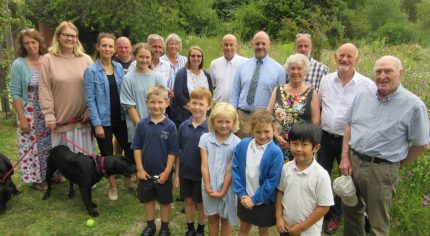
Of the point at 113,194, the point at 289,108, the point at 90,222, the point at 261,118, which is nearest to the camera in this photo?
the point at 261,118

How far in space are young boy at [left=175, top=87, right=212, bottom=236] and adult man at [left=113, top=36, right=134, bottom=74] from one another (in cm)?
159

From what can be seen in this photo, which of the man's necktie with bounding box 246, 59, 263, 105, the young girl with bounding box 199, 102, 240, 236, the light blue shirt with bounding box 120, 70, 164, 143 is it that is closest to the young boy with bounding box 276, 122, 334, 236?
the young girl with bounding box 199, 102, 240, 236

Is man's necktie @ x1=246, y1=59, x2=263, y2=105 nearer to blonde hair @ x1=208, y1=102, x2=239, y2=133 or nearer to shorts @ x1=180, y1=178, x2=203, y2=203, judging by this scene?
blonde hair @ x1=208, y1=102, x2=239, y2=133

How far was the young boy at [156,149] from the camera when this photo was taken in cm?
357

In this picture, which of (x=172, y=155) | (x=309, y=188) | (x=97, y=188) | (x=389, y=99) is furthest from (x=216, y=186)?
(x=97, y=188)

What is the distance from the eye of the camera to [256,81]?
13.9 ft

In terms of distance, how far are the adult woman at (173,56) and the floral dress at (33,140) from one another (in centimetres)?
160

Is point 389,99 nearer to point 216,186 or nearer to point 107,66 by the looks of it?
point 216,186

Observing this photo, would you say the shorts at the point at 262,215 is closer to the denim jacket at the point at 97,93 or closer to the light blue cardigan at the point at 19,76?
the denim jacket at the point at 97,93

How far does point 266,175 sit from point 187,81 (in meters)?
2.01

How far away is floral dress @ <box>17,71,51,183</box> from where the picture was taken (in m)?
4.39

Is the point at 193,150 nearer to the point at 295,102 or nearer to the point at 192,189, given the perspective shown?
the point at 192,189

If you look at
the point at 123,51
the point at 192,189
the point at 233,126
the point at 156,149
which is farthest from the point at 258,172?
the point at 123,51

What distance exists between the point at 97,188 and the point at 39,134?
104 cm
